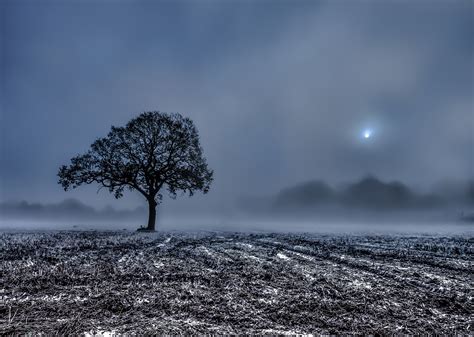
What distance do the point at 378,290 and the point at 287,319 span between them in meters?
2.83

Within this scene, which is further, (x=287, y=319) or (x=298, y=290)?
(x=298, y=290)

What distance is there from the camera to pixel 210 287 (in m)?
5.47

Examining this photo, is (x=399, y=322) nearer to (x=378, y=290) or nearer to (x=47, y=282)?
(x=378, y=290)

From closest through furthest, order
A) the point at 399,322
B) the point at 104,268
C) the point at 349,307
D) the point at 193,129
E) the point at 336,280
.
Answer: the point at 399,322 < the point at 349,307 < the point at 336,280 < the point at 104,268 < the point at 193,129

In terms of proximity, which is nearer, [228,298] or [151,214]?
[228,298]

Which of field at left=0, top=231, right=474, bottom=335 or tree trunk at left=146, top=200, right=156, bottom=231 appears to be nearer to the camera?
field at left=0, top=231, right=474, bottom=335

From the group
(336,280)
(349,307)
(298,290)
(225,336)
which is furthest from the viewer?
(336,280)

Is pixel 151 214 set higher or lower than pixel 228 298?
lower

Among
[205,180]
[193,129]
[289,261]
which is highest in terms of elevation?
[193,129]

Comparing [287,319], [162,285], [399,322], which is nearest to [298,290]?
[287,319]

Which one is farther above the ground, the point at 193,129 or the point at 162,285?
the point at 193,129

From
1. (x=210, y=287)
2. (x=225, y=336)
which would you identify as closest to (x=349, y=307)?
(x=225, y=336)

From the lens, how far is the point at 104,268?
277 inches

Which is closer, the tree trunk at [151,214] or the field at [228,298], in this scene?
the field at [228,298]
